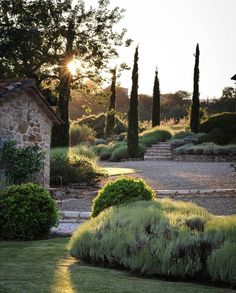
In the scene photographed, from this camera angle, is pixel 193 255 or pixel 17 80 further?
pixel 17 80

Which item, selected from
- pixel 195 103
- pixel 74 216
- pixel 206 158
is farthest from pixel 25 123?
pixel 195 103

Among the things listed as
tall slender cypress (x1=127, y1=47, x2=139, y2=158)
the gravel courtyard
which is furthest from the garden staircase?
the gravel courtyard

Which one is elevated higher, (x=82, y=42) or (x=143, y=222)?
(x=82, y=42)

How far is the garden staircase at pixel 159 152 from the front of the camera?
94.4 ft

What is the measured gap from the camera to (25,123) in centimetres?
1305

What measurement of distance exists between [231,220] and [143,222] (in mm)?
1127

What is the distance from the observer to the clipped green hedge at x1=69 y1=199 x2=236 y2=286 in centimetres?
560

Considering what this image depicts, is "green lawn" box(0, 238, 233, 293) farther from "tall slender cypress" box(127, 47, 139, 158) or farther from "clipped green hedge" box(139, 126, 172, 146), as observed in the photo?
"clipped green hedge" box(139, 126, 172, 146)

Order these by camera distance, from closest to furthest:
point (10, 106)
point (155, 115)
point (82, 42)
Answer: point (10, 106)
point (82, 42)
point (155, 115)

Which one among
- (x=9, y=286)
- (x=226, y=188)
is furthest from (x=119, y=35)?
(x=9, y=286)

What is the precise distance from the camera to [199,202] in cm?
1251

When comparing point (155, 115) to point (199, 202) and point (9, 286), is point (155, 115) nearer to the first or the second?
point (199, 202)

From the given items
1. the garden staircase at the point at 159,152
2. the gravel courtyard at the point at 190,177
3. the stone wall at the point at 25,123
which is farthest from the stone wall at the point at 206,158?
the stone wall at the point at 25,123

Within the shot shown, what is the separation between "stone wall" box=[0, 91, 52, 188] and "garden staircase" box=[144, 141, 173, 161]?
595 inches
